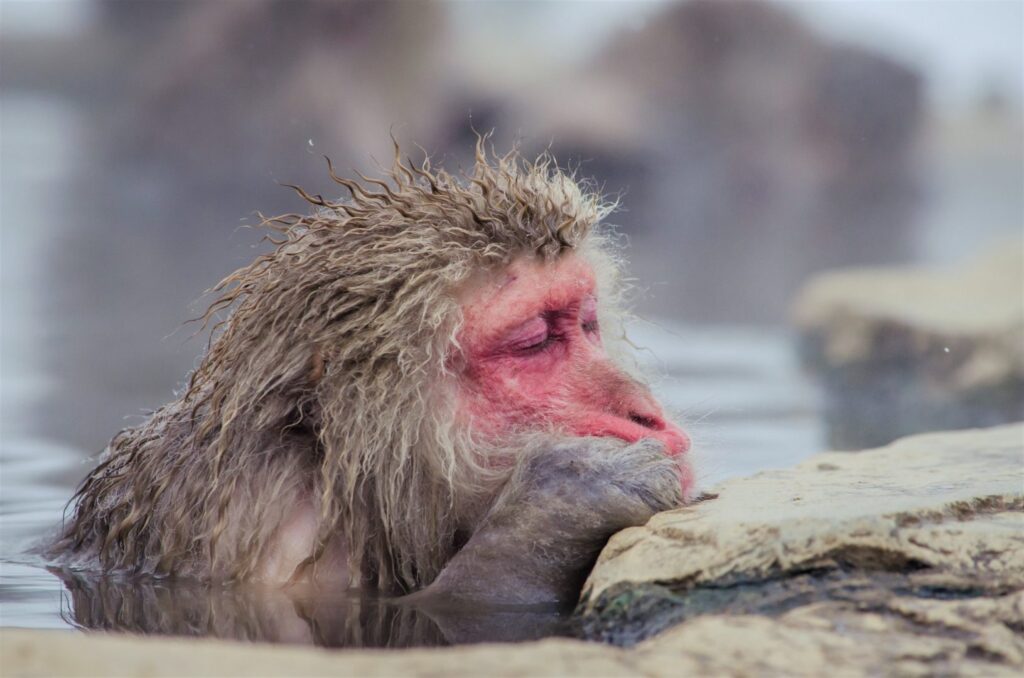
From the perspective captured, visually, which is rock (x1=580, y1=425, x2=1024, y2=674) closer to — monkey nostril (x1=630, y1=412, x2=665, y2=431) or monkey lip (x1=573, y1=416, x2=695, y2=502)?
monkey lip (x1=573, y1=416, x2=695, y2=502)

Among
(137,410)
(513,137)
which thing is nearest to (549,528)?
(137,410)

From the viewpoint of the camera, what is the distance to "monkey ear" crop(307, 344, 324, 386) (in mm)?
2850

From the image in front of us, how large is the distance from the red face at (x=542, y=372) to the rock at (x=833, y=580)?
27 cm

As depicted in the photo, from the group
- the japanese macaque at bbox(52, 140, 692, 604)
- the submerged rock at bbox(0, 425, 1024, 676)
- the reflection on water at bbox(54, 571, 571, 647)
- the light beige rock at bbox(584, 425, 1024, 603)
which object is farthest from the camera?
the japanese macaque at bbox(52, 140, 692, 604)

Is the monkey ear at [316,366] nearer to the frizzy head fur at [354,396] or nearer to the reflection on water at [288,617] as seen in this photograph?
the frizzy head fur at [354,396]

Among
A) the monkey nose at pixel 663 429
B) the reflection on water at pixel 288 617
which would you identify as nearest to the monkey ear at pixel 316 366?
the reflection on water at pixel 288 617

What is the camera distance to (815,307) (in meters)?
7.65

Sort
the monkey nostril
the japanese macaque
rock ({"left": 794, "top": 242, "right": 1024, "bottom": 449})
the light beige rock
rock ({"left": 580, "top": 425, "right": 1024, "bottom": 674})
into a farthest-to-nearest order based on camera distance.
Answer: rock ({"left": 794, "top": 242, "right": 1024, "bottom": 449})
the monkey nostril
the japanese macaque
the light beige rock
rock ({"left": 580, "top": 425, "right": 1024, "bottom": 674})


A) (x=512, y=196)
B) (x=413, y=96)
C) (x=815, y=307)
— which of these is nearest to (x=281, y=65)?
(x=413, y=96)

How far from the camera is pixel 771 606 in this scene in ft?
7.55

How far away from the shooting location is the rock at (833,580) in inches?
83.7

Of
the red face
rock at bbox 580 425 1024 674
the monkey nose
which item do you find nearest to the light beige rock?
rock at bbox 580 425 1024 674

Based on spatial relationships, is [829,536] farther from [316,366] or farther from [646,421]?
[316,366]

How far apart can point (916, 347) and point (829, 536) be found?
416 cm
